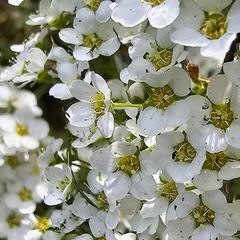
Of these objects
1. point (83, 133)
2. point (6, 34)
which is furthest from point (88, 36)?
point (6, 34)

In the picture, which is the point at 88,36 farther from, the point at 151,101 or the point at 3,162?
the point at 3,162

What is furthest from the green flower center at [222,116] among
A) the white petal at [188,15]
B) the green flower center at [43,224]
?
the green flower center at [43,224]

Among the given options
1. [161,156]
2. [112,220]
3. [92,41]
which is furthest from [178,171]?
[92,41]

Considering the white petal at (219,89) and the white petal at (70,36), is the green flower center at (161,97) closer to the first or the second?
the white petal at (219,89)

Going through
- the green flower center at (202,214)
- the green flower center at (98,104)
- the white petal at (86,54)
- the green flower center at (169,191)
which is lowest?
the green flower center at (202,214)

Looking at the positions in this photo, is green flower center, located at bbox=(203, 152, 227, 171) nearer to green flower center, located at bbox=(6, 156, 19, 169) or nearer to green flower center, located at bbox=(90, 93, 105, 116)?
green flower center, located at bbox=(90, 93, 105, 116)

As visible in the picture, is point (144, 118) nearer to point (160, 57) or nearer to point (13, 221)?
point (160, 57)
